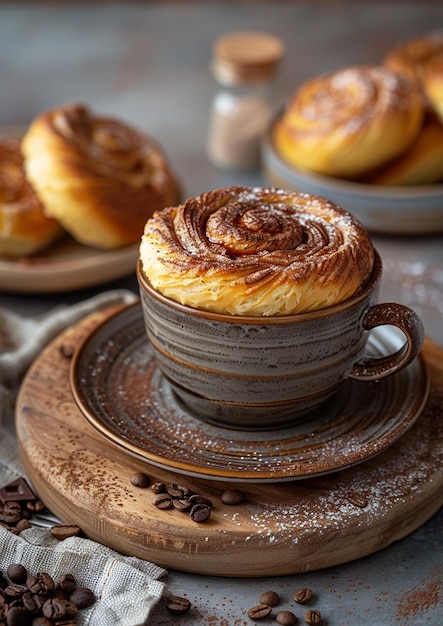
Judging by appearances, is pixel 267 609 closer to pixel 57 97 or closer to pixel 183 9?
pixel 57 97

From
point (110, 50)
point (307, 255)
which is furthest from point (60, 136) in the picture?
point (110, 50)

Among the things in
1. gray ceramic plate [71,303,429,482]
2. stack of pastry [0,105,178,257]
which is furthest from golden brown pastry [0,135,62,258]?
gray ceramic plate [71,303,429,482]

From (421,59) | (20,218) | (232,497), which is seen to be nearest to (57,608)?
(232,497)

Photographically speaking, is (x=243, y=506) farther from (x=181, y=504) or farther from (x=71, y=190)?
(x=71, y=190)

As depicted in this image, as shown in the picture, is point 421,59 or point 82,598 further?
point 421,59

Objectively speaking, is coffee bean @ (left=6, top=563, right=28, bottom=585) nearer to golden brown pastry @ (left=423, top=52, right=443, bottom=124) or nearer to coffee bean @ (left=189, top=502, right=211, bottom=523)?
coffee bean @ (left=189, top=502, right=211, bottom=523)

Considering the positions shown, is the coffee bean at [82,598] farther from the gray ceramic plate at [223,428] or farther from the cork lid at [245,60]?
the cork lid at [245,60]
